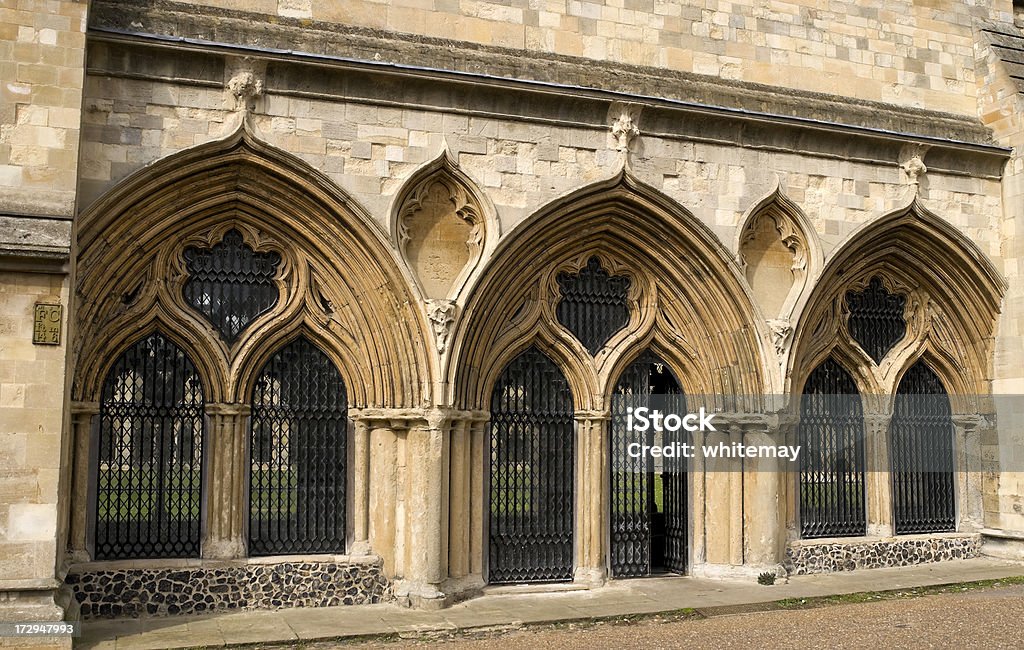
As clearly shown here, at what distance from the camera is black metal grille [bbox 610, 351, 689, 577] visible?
10.1 meters

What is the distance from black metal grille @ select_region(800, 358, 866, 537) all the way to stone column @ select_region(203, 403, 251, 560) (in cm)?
577

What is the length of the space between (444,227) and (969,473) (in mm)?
6788

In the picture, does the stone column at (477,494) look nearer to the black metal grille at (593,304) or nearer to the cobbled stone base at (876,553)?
the black metal grille at (593,304)

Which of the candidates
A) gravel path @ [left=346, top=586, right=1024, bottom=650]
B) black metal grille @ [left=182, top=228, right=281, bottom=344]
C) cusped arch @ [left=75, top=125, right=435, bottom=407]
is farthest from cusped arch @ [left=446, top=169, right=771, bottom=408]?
gravel path @ [left=346, top=586, right=1024, bottom=650]

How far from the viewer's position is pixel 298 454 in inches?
354

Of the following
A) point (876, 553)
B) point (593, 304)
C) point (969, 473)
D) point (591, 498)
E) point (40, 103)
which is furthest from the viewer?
point (969, 473)

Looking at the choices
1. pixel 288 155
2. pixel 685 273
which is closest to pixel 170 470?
pixel 288 155

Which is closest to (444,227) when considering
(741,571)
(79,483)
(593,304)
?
(593,304)

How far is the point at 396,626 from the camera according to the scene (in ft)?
26.2

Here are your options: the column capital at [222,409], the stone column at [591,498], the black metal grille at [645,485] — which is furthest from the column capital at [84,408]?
the black metal grille at [645,485]

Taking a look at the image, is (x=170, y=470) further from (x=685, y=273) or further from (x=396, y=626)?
(x=685, y=273)

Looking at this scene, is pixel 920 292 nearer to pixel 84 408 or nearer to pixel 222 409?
pixel 222 409

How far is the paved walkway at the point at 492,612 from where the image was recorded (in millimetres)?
7594

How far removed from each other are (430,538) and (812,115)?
580 cm
